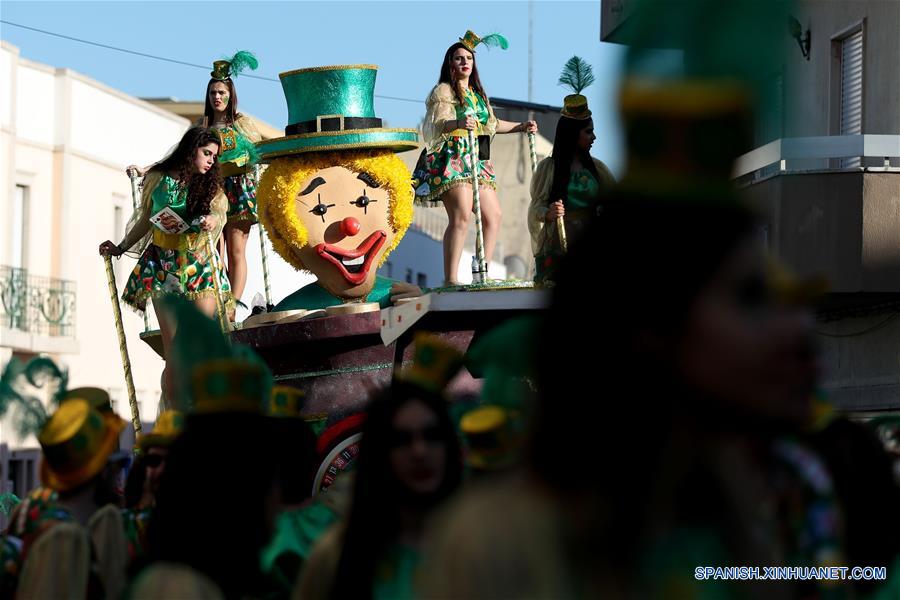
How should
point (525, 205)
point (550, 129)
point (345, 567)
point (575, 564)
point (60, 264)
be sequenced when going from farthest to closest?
point (525, 205), point (550, 129), point (60, 264), point (345, 567), point (575, 564)

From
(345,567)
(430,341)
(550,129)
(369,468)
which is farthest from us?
(550,129)

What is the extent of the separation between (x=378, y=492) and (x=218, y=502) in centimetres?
35

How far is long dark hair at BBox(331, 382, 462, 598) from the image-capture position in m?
3.71

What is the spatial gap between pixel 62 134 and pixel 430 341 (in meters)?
28.1

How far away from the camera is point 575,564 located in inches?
78.4

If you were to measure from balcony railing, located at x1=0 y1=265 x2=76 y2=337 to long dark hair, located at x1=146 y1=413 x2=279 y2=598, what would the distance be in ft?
87.3

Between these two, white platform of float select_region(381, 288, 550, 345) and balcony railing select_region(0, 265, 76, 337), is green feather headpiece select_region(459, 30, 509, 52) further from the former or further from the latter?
balcony railing select_region(0, 265, 76, 337)

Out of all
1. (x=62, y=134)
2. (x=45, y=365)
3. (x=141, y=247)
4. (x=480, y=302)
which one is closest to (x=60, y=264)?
(x=62, y=134)

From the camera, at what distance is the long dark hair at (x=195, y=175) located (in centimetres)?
1119

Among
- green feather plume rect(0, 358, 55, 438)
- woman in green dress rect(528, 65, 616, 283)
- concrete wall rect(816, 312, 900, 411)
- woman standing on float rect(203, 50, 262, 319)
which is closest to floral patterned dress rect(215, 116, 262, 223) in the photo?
woman standing on float rect(203, 50, 262, 319)

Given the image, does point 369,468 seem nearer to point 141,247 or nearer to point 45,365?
point 45,365

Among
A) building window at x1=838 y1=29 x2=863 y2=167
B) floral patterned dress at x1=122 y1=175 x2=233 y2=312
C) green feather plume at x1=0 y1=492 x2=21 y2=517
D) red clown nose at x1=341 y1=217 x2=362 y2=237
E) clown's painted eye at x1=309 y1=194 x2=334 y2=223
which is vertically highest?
building window at x1=838 y1=29 x2=863 y2=167

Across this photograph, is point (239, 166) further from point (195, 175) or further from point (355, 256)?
point (355, 256)

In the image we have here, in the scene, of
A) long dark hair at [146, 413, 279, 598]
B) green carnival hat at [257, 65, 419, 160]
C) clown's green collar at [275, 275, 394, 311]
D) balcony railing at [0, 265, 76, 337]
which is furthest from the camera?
balcony railing at [0, 265, 76, 337]
